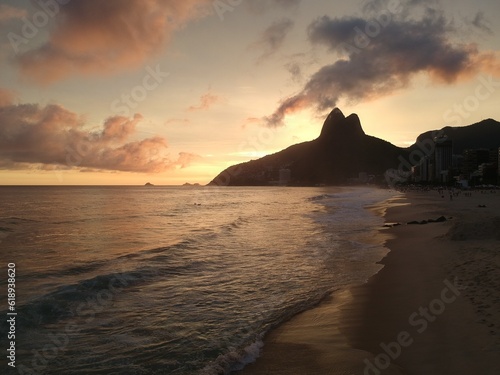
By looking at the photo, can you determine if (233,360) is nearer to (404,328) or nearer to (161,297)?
(404,328)

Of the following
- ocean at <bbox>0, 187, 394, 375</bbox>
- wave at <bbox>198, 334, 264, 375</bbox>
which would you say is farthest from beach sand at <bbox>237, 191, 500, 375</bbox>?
ocean at <bbox>0, 187, 394, 375</bbox>

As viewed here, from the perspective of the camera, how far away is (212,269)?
1527cm

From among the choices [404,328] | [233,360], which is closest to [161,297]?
[233,360]

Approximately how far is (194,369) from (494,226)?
17.0 metres

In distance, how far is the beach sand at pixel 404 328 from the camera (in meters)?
6.31

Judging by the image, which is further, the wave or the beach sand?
the wave

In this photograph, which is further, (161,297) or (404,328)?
(161,297)

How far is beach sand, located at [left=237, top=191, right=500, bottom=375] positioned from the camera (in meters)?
6.31

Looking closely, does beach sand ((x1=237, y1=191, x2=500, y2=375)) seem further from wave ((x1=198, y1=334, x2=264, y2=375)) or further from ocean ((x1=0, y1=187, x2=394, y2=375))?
ocean ((x1=0, y1=187, x2=394, y2=375))

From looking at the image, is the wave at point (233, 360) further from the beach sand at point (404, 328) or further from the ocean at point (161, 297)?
the beach sand at point (404, 328)

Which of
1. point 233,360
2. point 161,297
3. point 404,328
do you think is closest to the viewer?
point 233,360

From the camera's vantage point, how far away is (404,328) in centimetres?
795

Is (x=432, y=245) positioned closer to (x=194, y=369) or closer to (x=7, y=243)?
(x=194, y=369)

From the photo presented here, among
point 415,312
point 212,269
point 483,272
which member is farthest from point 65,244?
point 483,272
